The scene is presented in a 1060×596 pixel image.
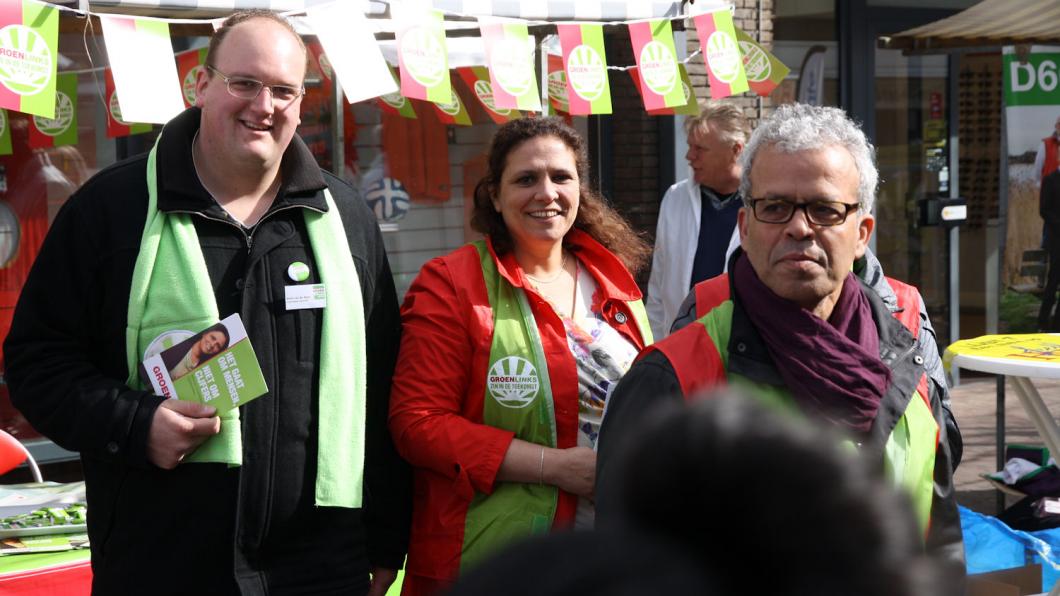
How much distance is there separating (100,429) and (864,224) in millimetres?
1509

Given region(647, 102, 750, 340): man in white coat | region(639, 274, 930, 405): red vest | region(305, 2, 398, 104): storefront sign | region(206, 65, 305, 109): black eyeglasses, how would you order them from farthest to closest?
region(647, 102, 750, 340): man in white coat < region(305, 2, 398, 104): storefront sign < region(206, 65, 305, 109): black eyeglasses < region(639, 274, 930, 405): red vest

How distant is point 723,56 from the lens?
6.35 metres

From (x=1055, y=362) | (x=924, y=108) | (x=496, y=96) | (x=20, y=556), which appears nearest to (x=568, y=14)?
(x=496, y=96)

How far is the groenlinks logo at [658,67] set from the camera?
618 centimetres

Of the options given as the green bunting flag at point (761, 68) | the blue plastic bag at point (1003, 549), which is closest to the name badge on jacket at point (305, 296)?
the blue plastic bag at point (1003, 549)

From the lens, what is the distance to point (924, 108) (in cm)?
980

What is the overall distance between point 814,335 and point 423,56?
3.64 meters

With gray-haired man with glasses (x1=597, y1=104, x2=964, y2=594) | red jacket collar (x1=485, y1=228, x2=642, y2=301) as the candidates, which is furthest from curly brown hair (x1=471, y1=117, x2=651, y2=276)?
gray-haired man with glasses (x1=597, y1=104, x2=964, y2=594)

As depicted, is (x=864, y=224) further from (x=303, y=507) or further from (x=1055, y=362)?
(x=1055, y=362)

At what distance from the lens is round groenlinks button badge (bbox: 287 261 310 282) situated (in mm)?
2586

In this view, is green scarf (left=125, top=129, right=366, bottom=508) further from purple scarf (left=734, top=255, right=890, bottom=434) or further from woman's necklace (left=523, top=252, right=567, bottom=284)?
purple scarf (left=734, top=255, right=890, bottom=434)

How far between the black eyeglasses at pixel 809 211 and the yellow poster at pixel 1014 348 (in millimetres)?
2239

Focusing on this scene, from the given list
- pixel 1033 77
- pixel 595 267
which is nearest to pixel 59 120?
pixel 595 267

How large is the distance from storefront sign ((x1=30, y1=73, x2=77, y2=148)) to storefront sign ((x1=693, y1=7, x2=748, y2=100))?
10.7ft
